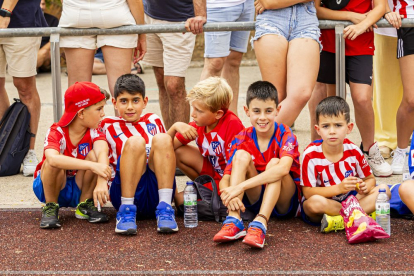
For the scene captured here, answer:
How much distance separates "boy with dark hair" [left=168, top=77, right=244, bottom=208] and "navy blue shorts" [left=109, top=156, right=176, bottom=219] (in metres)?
0.19

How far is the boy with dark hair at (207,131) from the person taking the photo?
15.2 feet

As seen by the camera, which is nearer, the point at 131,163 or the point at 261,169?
the point at 131,163

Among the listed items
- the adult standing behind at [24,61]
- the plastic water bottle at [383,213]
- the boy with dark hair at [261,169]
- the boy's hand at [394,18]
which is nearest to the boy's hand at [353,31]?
the boy's hand at [394,18]

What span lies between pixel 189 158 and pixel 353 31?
1509mm

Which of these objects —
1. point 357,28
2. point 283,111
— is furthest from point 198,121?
point 357,28

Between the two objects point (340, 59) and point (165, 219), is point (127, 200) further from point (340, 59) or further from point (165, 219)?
point (340, 59)

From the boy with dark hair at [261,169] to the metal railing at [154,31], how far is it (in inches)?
28.7

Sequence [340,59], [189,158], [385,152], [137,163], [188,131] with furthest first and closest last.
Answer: [385,152]
[340,59]
[189,158]
[188,131]
[137,163]

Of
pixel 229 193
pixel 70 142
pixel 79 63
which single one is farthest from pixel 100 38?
pixel 229 193

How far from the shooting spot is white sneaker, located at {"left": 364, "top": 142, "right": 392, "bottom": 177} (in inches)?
216

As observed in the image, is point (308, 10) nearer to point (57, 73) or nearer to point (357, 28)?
point (357, 28)

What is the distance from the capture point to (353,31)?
505cm

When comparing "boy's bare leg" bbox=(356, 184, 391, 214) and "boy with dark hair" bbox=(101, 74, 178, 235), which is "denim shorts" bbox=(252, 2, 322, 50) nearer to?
"boy with dark hair" bbox=(101, 74, 178, 235)

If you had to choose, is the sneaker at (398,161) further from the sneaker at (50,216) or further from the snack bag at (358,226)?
the sneaker at (50,216)
